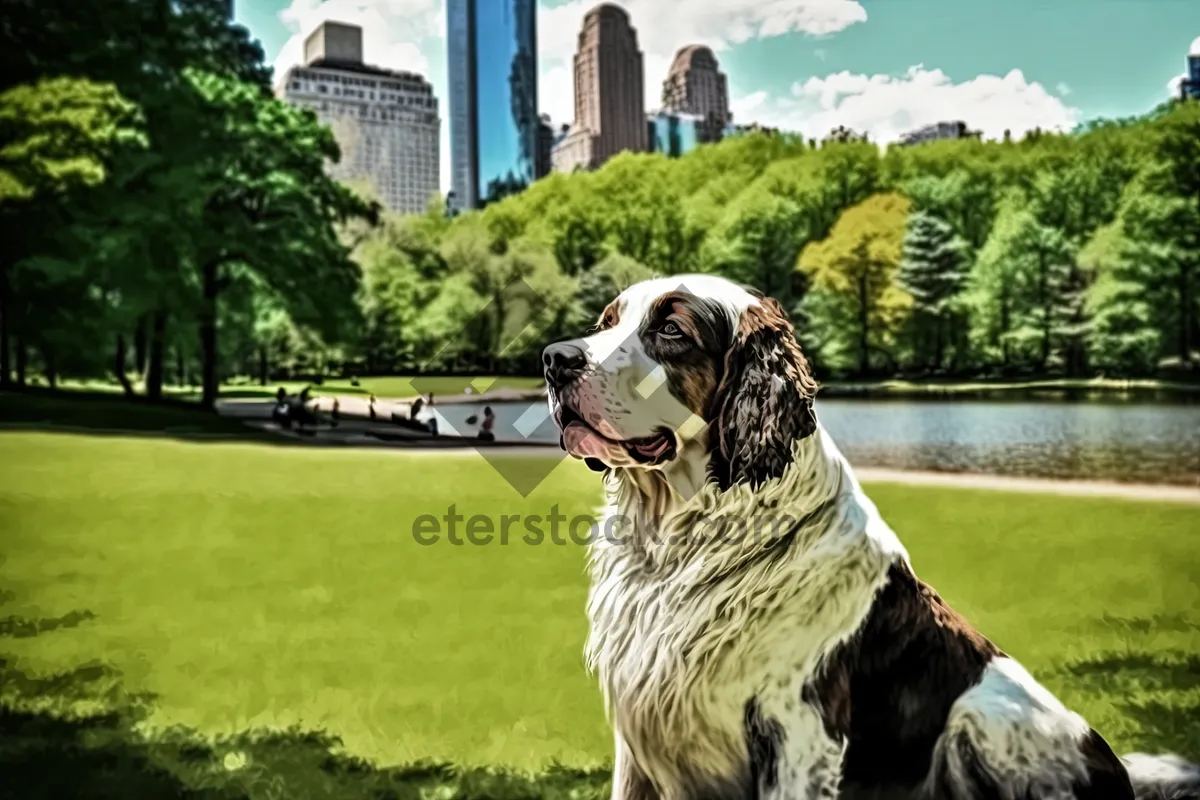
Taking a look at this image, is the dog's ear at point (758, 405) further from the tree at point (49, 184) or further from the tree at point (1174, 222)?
the tree at point (49, 184)

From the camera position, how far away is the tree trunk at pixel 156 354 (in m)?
2.18

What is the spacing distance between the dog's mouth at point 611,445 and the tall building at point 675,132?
0.95 metres

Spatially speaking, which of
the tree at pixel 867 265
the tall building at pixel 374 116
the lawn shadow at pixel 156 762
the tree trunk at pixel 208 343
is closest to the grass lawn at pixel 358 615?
the lawn shadow at pixel 156 762

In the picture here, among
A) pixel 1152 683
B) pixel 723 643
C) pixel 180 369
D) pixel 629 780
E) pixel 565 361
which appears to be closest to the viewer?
pixel 565 361

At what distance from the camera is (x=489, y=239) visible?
2.12m

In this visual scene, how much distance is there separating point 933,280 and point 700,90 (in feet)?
2.23

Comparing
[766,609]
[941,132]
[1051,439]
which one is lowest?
[766,609]

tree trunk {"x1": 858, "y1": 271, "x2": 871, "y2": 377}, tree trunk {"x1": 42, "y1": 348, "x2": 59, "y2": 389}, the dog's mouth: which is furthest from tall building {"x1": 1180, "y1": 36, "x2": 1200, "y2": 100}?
tree trunk {"x1": 42, "y1": 348, "x2": 59, "y2": 389}

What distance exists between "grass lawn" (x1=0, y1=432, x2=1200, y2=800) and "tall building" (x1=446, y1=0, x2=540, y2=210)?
0.65 meters

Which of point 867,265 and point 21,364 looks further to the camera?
point 21,364

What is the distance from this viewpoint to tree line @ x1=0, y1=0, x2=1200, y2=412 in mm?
2076

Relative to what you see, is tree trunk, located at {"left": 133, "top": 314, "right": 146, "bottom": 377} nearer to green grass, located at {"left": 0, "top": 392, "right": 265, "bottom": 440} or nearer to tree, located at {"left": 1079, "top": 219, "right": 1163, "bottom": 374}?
green grass, located at {"left": 0, "top": 392, "right": 265, "bottom": 440}

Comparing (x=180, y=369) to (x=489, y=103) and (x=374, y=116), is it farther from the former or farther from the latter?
(x=489, y=103)

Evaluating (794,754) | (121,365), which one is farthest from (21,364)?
(794,754)
